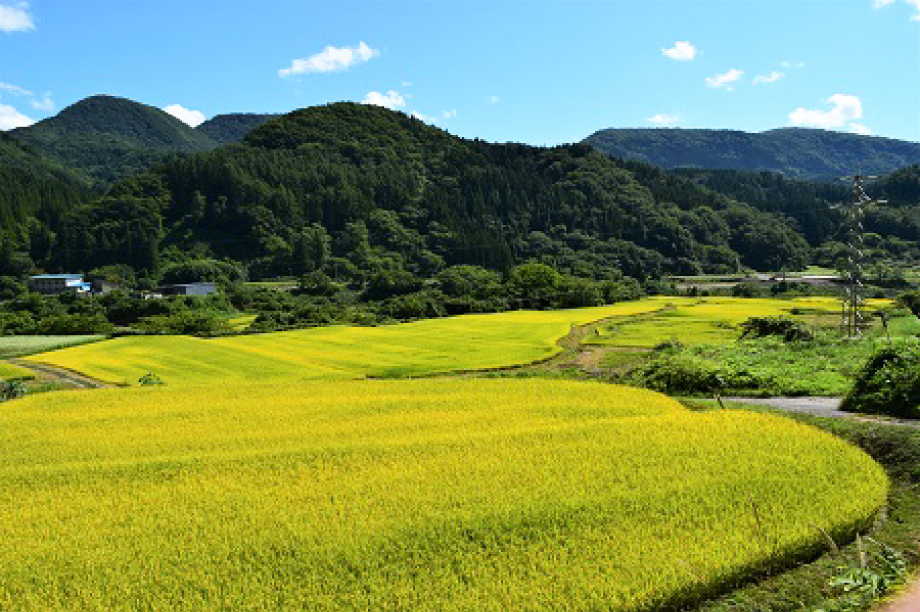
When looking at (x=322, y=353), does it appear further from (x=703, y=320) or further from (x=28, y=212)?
(x=28, y=212)

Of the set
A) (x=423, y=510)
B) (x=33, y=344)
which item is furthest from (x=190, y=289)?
(x=423, y=510)

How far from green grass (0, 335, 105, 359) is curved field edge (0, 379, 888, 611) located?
26.5 meters

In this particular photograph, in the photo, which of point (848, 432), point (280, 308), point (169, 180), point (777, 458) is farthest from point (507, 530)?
point (169, 180)

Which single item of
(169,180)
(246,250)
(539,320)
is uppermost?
(169,180)

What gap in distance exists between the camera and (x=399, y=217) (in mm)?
132375

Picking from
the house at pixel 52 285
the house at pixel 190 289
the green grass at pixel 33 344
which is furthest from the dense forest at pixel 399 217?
the green grass at pixel 33 344

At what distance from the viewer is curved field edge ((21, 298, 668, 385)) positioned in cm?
3431

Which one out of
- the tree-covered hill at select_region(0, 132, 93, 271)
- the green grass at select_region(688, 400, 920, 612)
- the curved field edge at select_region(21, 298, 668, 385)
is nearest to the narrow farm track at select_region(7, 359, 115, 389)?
the curved field edge at select_region(21, 298, 668, 385)

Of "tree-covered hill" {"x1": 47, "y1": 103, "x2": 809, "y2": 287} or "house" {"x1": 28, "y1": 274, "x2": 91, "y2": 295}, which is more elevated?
"tree-covered hill" {"x1": 47, "y1": 103, "x2": 809, "y2": 287}

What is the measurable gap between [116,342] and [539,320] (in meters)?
31.4

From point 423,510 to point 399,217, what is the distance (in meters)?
123

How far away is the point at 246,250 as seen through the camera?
373 feet

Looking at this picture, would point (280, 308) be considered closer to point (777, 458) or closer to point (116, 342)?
point (116, 342)

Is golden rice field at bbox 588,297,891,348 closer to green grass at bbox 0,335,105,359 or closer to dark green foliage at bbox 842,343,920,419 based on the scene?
dark green foliage at bbox 842,343,920,419
